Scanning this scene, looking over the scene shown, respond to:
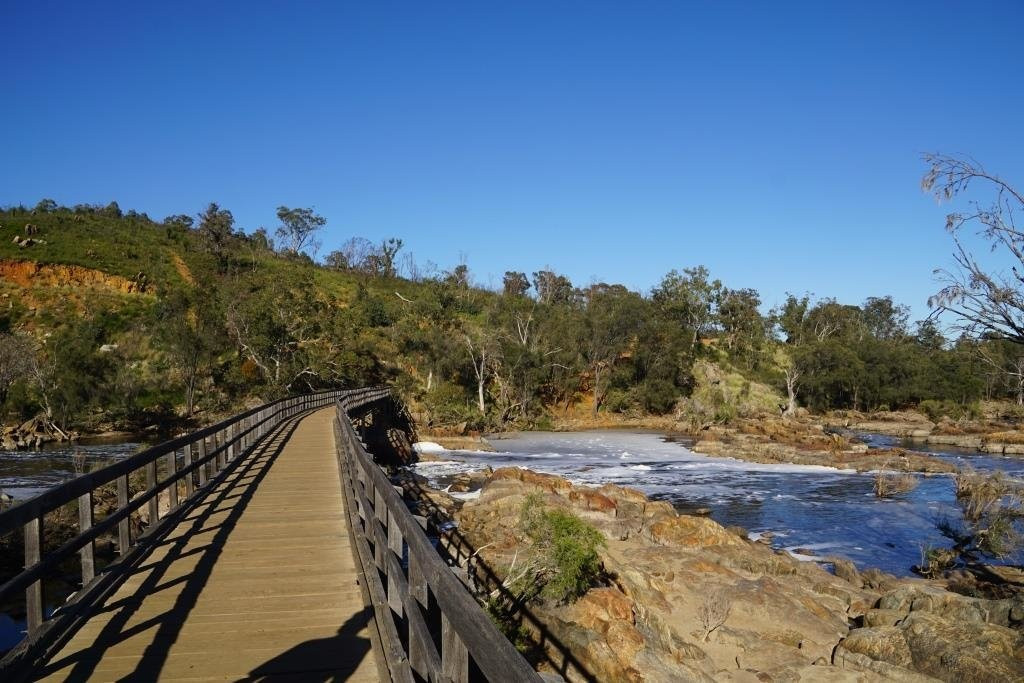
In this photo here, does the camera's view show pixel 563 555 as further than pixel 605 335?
No

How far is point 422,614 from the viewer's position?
3.84 meters

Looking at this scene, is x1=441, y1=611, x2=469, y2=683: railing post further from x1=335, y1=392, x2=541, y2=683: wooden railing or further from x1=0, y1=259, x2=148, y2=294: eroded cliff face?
x1=0, y1=259, x2=148, y2=294: eroded cliff face

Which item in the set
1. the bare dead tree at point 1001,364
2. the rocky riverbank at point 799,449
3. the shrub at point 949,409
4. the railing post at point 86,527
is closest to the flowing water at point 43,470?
the railing post at point 86,527

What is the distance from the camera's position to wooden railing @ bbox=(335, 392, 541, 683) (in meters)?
2.36

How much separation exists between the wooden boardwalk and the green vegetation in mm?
34809

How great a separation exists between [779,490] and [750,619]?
17.5m

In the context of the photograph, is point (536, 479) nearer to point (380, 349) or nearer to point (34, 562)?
point (34, 562)

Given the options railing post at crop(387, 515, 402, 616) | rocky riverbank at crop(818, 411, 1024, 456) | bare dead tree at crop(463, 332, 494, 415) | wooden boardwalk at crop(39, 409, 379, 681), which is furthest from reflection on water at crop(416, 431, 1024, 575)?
railing post at crop(387, 515, 402, 616)

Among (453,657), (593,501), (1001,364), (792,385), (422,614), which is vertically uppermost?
(1001,364)

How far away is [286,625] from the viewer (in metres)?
5.51

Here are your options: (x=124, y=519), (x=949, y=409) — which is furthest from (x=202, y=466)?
(x=949, y=409)

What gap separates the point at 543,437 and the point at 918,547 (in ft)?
102

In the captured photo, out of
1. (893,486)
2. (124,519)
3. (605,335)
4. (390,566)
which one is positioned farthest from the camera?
(605,335)

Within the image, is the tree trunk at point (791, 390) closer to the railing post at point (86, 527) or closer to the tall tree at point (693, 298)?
the tall tree at point (693, 298)
